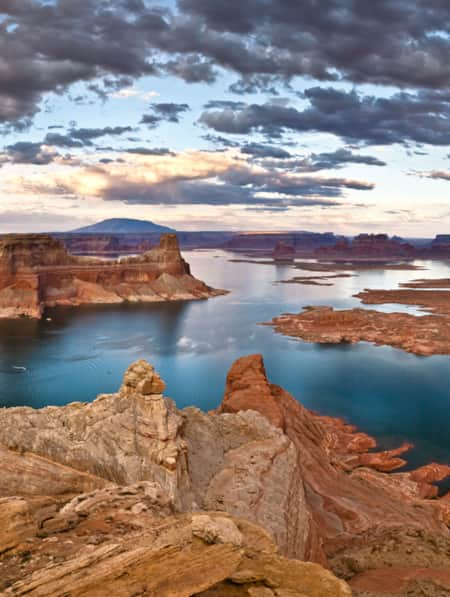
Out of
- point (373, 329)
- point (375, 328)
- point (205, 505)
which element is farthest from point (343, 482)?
point (375, 328)

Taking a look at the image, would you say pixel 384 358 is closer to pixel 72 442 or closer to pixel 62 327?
pixel 62 327

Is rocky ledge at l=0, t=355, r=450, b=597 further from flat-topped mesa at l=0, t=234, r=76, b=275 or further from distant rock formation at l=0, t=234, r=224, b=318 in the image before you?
flat-topped mesa at l=0, t=234, r=76, b=275

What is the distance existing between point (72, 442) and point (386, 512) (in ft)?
58.6

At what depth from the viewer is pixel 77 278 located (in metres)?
111

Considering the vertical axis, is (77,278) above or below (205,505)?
above

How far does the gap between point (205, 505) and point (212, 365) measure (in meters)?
42.4

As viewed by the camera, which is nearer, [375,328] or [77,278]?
[375,328]

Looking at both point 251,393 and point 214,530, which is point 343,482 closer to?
point 251,393

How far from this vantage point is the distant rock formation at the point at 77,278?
→ 3772 inches

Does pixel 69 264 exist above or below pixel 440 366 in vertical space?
above

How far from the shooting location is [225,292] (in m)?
134

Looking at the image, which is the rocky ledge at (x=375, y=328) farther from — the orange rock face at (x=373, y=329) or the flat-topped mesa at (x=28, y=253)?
the flat-topped mesa at (x=28, y=253)

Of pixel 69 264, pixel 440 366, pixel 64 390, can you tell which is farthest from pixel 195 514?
pixel 69 264

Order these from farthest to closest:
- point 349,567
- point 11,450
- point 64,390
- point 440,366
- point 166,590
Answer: point 440,366 < point 64,390 < point 349,567 < point 11,450 < point 166,590
